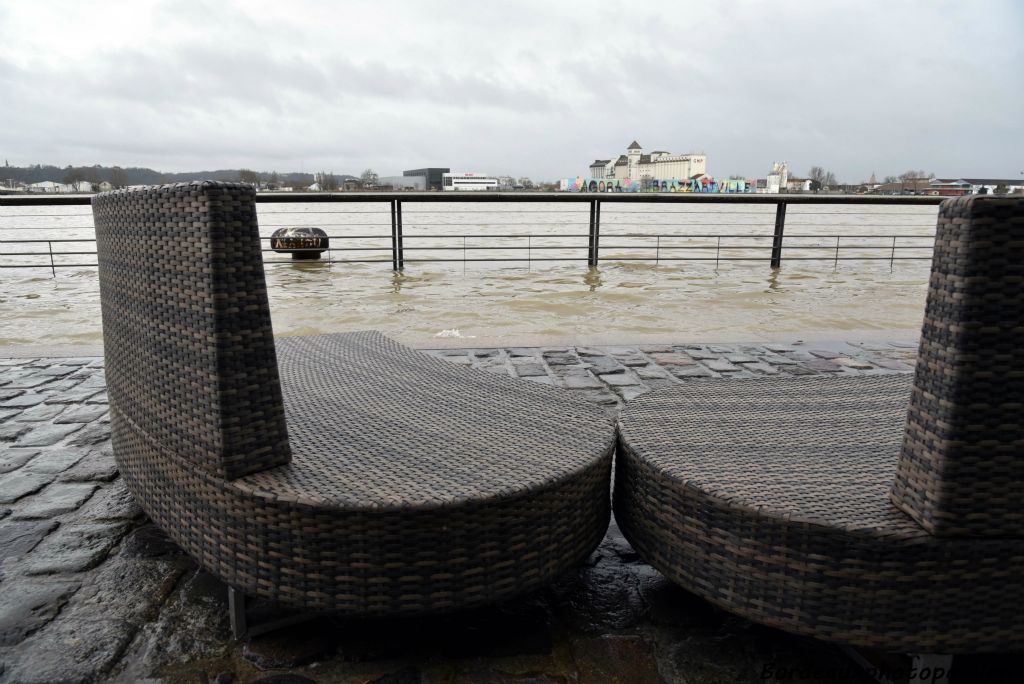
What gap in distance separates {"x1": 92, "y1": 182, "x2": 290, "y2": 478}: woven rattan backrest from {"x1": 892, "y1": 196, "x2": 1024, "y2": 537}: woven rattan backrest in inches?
43.4

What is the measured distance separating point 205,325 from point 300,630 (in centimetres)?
67

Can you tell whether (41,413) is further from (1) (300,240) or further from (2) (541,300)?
(1) (300,240)

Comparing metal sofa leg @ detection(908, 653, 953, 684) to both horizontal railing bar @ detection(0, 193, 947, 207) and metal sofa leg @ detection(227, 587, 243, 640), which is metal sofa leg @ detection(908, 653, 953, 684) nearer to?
metal sofa leg @ detection(227, 587, 243, 640)

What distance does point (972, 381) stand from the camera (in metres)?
0.99

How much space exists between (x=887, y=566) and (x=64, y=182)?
9.53m

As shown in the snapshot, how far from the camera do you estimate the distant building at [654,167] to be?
6016 cm

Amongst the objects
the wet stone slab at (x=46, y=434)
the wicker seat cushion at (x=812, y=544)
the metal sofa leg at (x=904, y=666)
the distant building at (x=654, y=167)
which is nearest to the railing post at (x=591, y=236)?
the wet stone slab at (x=46, y=434)

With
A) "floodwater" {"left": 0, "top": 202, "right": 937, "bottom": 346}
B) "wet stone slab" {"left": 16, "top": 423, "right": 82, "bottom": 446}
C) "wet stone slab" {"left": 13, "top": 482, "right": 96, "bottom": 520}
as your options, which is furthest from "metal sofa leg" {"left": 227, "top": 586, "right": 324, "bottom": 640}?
"floodwater" {"left": 0, "top": 202, "right": 937, "bottom": 346}

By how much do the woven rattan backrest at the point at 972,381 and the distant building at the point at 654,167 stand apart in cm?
5880

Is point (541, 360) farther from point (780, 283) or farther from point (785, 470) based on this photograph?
point (780, 283)

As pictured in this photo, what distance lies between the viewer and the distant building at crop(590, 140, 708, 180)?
60.2 meters

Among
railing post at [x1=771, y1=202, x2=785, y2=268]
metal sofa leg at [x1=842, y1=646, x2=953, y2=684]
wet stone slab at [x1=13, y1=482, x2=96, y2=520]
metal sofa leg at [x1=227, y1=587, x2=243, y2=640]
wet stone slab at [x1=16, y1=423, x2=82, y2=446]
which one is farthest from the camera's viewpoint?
railing post at [x1=771, y1=202, x2=785, y2=268]

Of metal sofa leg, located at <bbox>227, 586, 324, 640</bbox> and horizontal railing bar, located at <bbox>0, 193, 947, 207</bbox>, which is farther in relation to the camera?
horizontal railing bar, located at <bbox>0, 193, 947, 207</bbox>

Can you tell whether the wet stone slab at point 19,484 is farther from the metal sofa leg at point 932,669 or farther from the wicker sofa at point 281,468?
the metal sofa leg at point 932,669
